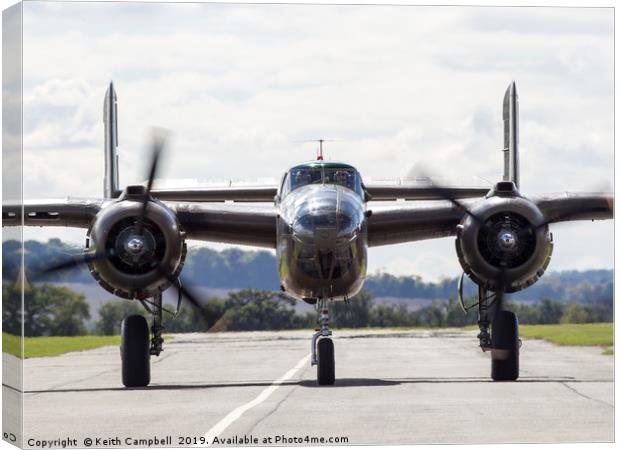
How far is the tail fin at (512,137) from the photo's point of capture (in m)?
33.6

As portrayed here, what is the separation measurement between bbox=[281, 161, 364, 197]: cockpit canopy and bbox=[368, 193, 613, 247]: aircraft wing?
1.80 meters

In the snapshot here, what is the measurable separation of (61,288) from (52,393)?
13.2 m

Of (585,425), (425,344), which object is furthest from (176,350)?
(585,425)

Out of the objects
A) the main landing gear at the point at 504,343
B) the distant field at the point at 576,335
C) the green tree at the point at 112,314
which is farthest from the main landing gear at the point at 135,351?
the green tree at the point at 112,314

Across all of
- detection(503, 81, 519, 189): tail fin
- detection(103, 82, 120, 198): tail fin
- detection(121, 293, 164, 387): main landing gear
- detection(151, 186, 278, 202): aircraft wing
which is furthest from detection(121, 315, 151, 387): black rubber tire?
detection(503, 81, 519, 189): tail fin

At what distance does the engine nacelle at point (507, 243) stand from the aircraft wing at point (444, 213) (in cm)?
149

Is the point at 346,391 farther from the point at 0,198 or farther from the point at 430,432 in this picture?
the point at 0,198

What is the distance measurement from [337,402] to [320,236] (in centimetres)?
359

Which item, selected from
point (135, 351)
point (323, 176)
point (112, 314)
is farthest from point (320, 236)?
point (112, 314)

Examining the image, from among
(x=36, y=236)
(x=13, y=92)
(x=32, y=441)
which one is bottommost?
(x=32, y=441)

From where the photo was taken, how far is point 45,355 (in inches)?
1923

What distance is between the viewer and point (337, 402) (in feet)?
77.0

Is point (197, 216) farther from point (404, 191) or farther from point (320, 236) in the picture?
point (404, 191)

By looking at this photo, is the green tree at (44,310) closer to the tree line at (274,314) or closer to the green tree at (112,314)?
the tree line at (274,314)
